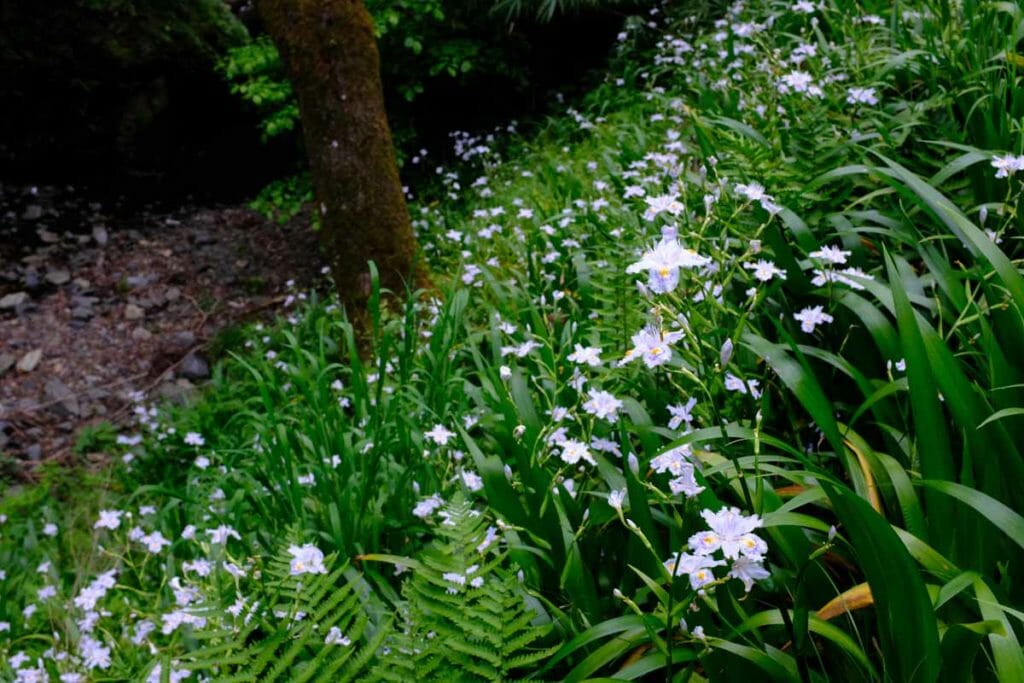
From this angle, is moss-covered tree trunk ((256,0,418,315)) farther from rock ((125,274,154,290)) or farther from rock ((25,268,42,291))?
rock ((25,268,42,291))

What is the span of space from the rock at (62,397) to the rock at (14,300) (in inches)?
35.4

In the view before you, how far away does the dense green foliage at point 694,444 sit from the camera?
1.15m

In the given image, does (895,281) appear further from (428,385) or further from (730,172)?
(428,385)

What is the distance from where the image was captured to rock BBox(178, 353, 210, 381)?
14.0 feet

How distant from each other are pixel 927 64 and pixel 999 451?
1844 millimetres

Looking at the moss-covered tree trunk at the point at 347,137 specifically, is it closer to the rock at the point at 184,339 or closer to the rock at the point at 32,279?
the rock at the point at 184,339

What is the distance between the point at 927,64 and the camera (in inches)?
101

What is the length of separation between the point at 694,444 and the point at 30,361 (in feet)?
14.1

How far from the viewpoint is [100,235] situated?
18.7 ft

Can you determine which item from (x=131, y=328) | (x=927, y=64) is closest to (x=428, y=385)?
(x=927, y=64)

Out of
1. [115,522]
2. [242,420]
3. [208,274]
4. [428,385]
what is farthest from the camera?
[208,274]

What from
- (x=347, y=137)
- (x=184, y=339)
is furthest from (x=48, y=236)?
(x=347, y=137)

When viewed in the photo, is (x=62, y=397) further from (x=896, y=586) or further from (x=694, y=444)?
(x=896, y=586)

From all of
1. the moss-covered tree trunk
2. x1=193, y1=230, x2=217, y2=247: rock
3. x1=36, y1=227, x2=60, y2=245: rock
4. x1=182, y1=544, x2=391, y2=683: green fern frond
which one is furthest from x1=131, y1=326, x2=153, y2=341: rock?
x1=182, y1=544, x2=391, y2=683: green fern frond
